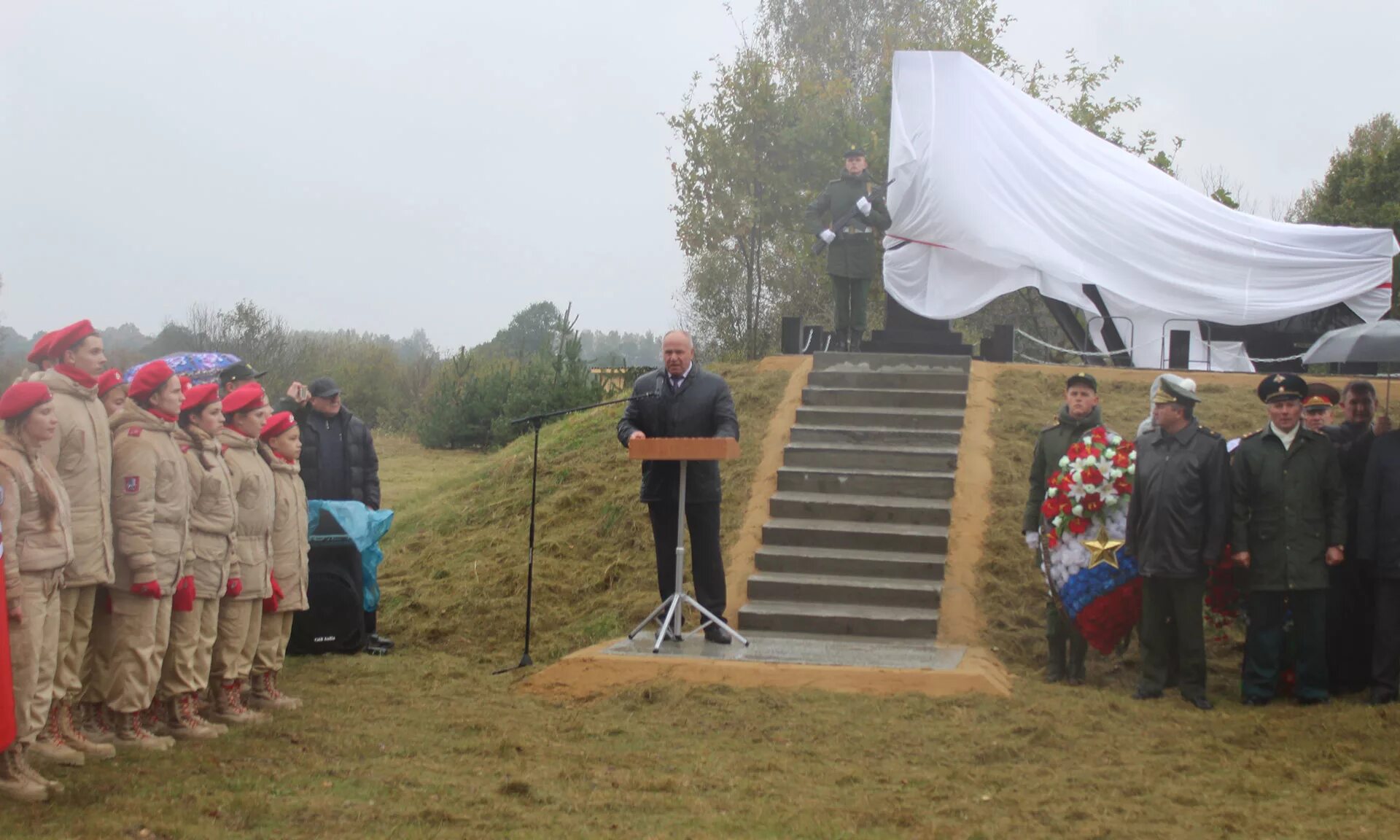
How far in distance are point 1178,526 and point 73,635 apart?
5222mm

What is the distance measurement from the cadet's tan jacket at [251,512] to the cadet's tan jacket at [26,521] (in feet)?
4.39

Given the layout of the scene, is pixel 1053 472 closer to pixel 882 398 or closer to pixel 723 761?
pixel 723 761

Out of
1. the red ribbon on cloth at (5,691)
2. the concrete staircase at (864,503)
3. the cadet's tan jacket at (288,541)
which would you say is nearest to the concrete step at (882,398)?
the concrete staircase at (864,503)

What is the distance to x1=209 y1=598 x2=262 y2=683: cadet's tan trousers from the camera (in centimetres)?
628

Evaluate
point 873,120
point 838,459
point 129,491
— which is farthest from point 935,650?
point 873,120

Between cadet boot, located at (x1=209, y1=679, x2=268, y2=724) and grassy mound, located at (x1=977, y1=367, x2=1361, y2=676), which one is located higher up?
grassy mound, located at (x1=977, y1=367, x2=1361, y2=676)

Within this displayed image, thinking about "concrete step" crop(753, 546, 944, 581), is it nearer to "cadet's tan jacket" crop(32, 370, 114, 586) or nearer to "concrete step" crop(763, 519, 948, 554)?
"concrete step" crop(763, 519, 948, 554)

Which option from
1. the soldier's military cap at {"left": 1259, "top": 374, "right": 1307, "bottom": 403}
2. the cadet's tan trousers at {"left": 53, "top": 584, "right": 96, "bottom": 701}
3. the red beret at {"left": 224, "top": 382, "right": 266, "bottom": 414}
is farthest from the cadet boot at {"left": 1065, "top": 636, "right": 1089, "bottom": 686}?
the cadet's tan trousers at {"left": 53, "top": 584, "right": 96, "bottom": 701}

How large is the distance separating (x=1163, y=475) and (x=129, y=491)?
5005mm

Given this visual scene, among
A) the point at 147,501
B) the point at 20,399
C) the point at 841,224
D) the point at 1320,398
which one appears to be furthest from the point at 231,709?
the point at 841,224

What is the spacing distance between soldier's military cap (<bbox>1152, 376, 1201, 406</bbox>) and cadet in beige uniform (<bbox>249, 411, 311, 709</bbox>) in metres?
4.59

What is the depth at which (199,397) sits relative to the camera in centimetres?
603

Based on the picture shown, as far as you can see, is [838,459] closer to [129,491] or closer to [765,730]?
[765,730]

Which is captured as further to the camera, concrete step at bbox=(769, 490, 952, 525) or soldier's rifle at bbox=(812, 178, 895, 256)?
soldier's rifle at bbox=(812, 178, 895, 256)
